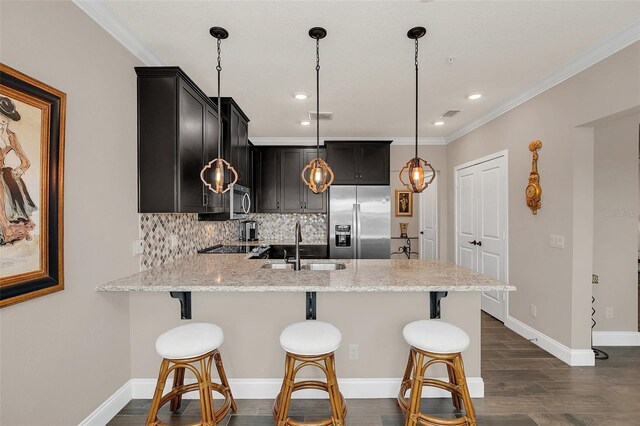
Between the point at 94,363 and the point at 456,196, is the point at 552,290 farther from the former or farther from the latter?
the point at 94,363

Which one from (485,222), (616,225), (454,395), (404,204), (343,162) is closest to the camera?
(454,395)

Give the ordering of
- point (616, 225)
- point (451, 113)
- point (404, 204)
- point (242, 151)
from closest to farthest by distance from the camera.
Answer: point (616, 225) → point (242, 151) → point (451, 113) → point (404, 204)

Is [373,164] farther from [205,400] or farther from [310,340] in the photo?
[205,400]

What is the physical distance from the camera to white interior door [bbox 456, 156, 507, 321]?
398cm

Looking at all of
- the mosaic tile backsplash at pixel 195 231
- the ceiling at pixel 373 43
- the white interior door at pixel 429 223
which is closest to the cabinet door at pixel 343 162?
the mosaic tile backsplash at pixel 195 231

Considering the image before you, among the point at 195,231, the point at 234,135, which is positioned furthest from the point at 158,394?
the point at 234,135

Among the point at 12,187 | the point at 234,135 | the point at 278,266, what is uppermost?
the point at 234,135

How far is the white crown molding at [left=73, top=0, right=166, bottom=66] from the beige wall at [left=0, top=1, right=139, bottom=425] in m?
0.04

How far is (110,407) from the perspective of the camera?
2117mm

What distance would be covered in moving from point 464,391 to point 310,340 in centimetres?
91

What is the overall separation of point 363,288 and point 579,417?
173cm

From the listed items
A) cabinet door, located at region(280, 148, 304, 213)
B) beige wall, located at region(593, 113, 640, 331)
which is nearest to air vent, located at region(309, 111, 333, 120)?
cabinet door, located at region(280, 148, 304, 213)

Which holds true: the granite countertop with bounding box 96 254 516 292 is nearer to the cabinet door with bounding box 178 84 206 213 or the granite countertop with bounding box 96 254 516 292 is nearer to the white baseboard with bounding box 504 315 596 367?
the cabinet door with bounding box 178 84 206 213

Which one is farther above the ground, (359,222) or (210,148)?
(210,148)
